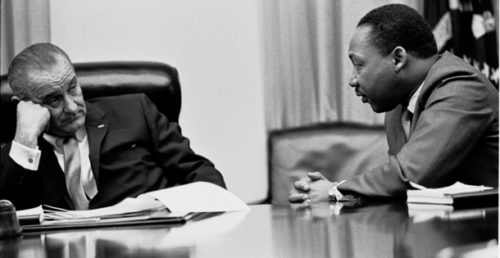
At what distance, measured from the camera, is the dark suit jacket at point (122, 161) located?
114 inches

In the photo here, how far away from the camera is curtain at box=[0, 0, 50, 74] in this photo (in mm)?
3943

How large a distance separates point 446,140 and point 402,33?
0.46 meters

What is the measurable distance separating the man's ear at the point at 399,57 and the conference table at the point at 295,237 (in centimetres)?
97

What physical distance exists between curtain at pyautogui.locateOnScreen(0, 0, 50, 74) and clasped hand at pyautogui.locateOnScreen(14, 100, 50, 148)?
3.57ft

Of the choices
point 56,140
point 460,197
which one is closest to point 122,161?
point 56,140

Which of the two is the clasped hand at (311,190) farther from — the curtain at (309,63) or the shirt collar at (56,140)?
the curtain at (309,63)

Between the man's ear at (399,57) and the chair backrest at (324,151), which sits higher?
the man's ear at (399,57)

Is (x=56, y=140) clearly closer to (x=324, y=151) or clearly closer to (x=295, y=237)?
(x=324, y=151)

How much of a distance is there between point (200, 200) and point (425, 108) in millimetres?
912

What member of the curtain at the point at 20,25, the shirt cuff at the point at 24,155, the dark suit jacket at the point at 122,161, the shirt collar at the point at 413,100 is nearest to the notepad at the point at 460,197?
the shirt collar at the point at 413,100

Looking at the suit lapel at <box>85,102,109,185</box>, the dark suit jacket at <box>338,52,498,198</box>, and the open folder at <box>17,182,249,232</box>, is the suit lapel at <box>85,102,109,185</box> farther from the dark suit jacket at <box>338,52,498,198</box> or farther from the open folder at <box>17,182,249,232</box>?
the dark suit jacket at <box>338,52,498,198</box>

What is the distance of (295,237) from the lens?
1293mm

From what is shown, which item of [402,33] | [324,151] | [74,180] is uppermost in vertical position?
[402,33]

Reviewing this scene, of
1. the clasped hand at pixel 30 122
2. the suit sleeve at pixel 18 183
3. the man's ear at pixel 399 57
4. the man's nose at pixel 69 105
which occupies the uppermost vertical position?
the man's ear at pixel 399 57
